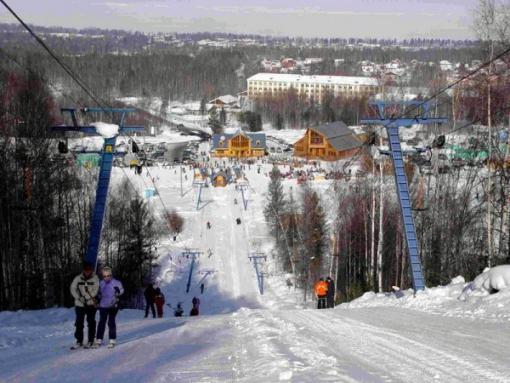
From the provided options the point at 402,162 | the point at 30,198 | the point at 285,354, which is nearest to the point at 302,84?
the point at 30,198

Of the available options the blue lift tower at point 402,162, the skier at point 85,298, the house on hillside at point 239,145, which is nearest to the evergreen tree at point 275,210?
the blue lift tower at point 402,162

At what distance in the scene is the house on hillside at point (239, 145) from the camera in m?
73.4

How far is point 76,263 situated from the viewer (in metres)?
22.5

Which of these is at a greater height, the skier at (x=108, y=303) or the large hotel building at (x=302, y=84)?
the large hotel building at (x=302, y=84)

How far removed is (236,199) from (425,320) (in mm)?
41248

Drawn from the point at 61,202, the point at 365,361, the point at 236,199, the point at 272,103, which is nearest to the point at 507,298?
the point at 365,361

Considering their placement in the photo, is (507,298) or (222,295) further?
(222,295)

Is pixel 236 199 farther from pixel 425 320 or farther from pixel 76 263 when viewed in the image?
pixel 425 320

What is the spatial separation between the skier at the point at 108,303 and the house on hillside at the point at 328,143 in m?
61.8

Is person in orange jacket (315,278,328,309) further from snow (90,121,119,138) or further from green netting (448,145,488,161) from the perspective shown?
green netting (448,145,488,161)

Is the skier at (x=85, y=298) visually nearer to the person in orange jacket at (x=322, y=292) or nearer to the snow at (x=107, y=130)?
the snow at (x=107, y=130)

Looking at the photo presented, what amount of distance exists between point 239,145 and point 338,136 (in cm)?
1123

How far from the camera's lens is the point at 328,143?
230 feet

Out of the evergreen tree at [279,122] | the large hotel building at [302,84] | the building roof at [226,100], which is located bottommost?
the evergreen tree at [279,122]
